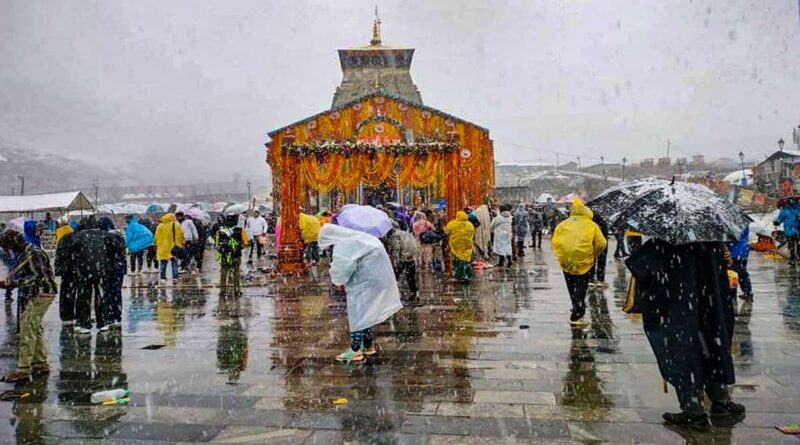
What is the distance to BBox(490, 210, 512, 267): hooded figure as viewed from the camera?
14.9 meters

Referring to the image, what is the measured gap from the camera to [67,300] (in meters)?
8.78

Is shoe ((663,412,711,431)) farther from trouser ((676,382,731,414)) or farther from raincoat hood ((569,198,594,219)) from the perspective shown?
raincoat hood ((569,198,594,219))

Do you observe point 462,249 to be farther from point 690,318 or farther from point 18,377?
point 18,377

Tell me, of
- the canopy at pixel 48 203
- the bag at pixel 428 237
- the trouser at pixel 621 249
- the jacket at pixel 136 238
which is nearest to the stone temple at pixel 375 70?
the canopy at pixel 48 203

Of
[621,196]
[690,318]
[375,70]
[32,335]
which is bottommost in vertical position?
[32,335]

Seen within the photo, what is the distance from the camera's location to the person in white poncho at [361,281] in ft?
20.4

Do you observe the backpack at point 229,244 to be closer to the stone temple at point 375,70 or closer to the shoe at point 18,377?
the shoe at point 18,377

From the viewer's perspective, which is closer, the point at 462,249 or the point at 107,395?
the point at 107,395

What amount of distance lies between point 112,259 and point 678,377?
7.19 meters

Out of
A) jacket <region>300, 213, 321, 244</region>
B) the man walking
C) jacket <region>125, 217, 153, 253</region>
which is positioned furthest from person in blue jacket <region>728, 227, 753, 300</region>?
jacket <region>125, 217, 153, 253</region>

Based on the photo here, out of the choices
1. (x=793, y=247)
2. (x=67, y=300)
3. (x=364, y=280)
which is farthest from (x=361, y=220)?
(x=793, y=247)

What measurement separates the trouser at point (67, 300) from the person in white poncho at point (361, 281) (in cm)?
450

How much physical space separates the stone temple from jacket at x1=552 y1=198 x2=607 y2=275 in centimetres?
3301

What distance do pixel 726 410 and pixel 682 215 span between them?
1456 mm
